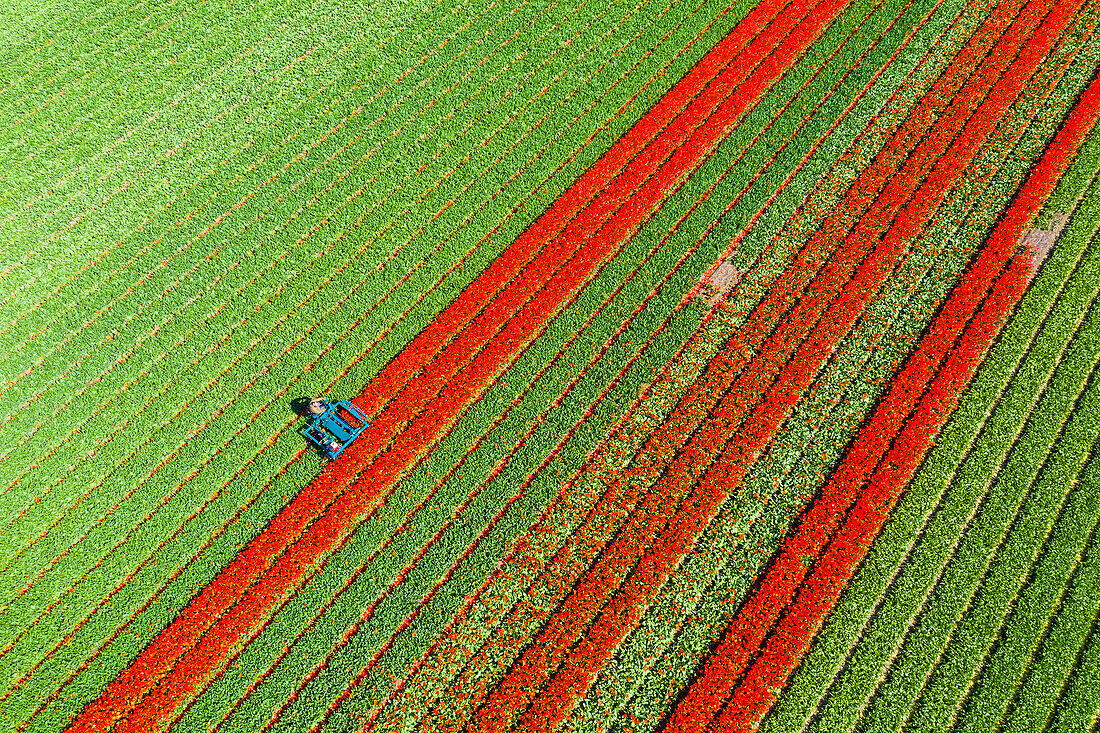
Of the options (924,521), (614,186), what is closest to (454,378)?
(614,186)

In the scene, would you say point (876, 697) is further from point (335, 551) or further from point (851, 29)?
point (851, 29)

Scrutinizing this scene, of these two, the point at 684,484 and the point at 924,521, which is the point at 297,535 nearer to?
the point at 684,484

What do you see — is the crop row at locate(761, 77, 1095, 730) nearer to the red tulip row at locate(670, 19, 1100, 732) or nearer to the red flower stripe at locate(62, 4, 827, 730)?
the red tulip row at locate(670, 19, 1100, 732)

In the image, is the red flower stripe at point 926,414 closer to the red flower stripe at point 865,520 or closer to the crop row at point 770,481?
the red flower stripe at point 865,520

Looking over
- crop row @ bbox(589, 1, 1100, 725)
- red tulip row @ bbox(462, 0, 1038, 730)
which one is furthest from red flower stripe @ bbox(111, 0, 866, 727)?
crop row @ bbox(589, 1, 1100, 725)

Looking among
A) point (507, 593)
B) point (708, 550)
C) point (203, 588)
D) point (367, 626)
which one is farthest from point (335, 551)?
point (708, 550)
